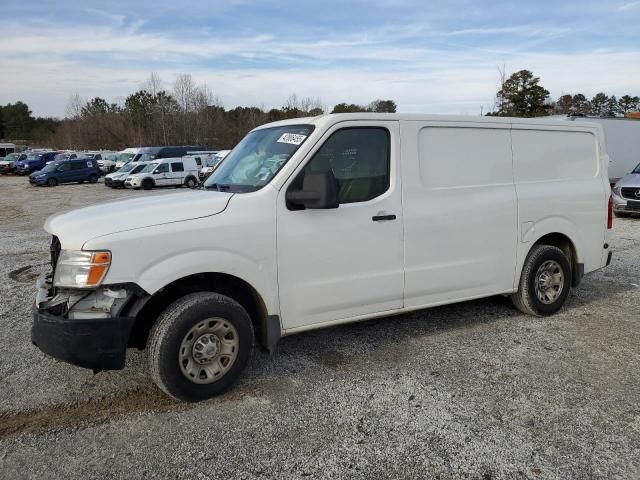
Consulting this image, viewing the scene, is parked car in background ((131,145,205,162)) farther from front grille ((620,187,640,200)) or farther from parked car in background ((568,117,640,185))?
front grille ((620,187,640,200))

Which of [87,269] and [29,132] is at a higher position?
[29,132]

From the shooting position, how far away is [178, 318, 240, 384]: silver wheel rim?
354 cm

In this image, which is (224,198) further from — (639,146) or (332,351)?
(639,146)

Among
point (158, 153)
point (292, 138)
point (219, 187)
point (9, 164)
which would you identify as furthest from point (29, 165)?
point (292, 138)

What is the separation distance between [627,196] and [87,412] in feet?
44.9

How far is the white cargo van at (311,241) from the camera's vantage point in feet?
11.1

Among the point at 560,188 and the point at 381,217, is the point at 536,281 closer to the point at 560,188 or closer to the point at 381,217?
the point at 560,188

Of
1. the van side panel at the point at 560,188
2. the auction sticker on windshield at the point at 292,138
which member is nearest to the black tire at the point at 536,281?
the van side panel at the point at 560,188

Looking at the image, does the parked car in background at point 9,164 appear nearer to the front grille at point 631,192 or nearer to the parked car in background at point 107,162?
the parked car in background at point 107,162

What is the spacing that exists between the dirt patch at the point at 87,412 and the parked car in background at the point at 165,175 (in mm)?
Answer: 27160

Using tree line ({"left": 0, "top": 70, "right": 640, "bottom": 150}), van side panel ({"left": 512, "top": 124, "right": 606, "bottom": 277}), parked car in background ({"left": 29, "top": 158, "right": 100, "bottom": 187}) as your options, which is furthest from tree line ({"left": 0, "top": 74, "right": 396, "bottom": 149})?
van side panel ({"left": 512, "top": 124, "right": 606, "bottom": 277})

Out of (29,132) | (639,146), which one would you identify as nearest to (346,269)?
(639,146)

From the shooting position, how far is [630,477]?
2.85 meters

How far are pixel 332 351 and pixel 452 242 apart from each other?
141cm
